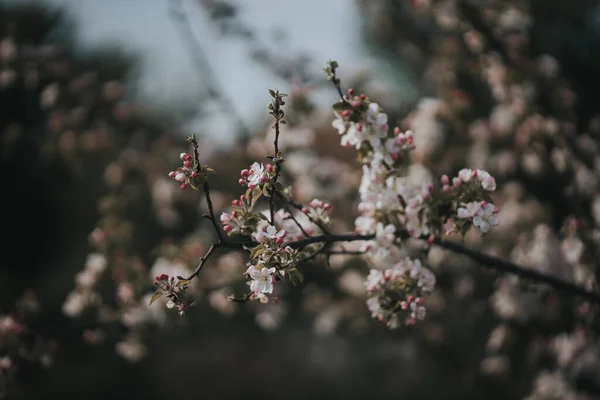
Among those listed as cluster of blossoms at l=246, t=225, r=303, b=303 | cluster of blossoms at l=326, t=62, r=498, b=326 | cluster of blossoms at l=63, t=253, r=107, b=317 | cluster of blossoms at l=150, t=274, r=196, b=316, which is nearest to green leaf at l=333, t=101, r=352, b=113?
cluster of blossoms at l=326, t=62, r=498, b=326

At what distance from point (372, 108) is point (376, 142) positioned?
0.48ft

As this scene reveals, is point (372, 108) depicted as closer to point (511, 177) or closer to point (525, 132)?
point (525, 132)

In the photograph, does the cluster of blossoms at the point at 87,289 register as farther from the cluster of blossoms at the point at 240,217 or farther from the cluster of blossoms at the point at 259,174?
the cluster of blossoms at the point at 259,174

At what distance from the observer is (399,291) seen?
210 centimetres

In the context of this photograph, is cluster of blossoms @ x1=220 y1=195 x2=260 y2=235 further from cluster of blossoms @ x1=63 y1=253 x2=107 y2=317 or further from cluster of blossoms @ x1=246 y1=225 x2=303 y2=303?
cluster of blossoms @ x1=63 y1=253 x2=107 y2=317

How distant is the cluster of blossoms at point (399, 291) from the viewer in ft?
6.79

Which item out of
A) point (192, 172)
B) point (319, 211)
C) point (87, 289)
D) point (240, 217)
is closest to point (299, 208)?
point (319, 211)

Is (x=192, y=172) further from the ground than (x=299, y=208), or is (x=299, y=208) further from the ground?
(x=299, y=208)

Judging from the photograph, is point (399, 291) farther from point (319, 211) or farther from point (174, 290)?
point (174, 290)

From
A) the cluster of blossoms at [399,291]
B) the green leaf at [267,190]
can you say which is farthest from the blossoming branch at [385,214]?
the green leaf at [267,190]

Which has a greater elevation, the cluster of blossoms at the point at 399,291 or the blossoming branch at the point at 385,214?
the blossoming branch at the point at 385,214

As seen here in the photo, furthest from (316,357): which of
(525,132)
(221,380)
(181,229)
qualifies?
(525,132)

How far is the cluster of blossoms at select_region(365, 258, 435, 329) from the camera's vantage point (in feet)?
6.79

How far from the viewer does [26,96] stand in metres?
5.00
